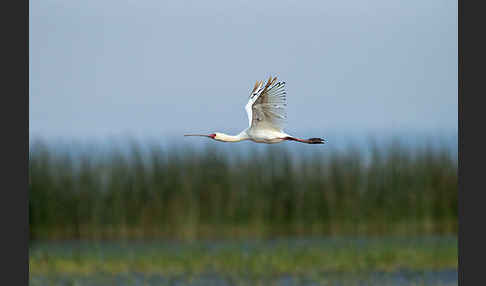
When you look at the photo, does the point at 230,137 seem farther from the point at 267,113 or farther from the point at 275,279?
the point at 275,279

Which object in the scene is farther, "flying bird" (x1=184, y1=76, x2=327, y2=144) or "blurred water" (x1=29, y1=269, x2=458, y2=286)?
"blurred water" (x1=29, y1=269, x2=458, y2=286)

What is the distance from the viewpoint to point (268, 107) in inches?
270

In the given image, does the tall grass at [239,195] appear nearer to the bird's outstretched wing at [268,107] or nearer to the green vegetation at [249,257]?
the green vegetation at [249,257]

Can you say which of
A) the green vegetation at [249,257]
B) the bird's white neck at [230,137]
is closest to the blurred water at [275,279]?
the green vegetation at [249,257]

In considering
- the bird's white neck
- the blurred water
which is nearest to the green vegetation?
the blurred water

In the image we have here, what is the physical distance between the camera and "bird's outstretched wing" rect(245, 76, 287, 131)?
682 centimetres

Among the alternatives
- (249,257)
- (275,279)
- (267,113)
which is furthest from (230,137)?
(249,257)

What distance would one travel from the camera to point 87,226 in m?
9.97

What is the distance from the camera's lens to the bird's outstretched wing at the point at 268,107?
22.4ft

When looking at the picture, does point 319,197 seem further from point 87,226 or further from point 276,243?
point 87,226

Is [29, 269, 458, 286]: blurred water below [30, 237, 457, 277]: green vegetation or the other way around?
below

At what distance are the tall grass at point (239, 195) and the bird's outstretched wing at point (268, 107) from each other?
301cm

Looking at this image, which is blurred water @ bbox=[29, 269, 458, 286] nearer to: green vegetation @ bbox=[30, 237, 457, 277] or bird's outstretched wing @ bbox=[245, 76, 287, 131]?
green vegetation @ bbox=[30, 237, 457, 277]

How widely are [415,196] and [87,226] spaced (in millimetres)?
3768
